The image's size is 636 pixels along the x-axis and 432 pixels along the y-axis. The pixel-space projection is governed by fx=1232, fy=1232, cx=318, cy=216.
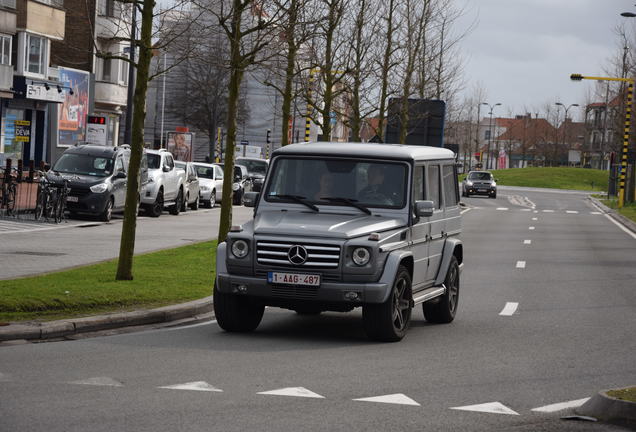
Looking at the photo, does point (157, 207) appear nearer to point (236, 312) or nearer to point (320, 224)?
point (236, 312)

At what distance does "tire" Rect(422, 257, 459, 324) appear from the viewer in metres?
13.7

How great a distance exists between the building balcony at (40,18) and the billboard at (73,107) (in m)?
4.19

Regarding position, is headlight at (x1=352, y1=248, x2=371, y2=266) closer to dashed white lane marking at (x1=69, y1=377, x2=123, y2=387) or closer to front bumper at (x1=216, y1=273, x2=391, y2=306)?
front bumper at (x1=216, y1=273, x2=391, y2=306)

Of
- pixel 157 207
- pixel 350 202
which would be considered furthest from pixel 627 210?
pixel 350 202

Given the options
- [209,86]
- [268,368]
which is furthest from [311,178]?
[209,86]

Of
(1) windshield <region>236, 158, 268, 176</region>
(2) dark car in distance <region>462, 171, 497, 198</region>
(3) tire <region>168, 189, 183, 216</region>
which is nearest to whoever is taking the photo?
(3) tire <region>168, 189, 183, 216</region>

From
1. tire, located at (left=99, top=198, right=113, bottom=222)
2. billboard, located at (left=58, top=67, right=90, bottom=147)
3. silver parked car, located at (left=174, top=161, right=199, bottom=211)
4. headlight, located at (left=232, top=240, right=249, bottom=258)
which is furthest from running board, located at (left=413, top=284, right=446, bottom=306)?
billboard, located at (left=58, top=67, right=90, bottom=147)

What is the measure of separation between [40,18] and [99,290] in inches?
1543

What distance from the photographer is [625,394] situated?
811 centimetres

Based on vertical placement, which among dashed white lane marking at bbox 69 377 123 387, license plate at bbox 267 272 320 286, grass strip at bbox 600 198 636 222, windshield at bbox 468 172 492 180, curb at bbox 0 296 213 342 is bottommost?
curb at bbox 0 296 213 342

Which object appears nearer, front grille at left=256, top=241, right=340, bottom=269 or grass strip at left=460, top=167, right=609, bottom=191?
front grille at left=256, top=241, right=340, bottom=269

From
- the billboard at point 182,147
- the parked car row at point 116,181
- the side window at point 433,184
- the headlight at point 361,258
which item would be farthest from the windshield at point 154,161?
the headlight at point 361,258

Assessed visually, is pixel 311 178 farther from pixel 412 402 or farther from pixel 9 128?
pixel 9 128

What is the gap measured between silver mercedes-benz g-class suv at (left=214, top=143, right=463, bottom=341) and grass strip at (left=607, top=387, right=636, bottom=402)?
3.32 meters
